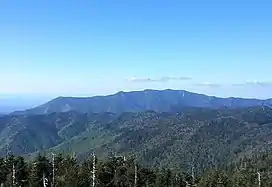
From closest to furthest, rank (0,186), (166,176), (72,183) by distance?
(72,183) → (0,186) → (166,176)

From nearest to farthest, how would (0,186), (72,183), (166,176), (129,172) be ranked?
1. (72,183)
2. (0,186)
3. (129,172)
4. (166,176)

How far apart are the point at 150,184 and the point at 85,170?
14.9 meters

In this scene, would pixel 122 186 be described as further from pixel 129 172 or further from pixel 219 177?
A: pixel 219 177

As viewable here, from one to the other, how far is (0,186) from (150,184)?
29.3 meters

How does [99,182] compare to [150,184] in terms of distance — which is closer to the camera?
[99,182]

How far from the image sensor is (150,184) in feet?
282

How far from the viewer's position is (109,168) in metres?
83.9

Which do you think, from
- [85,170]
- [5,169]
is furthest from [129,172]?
[5,169]

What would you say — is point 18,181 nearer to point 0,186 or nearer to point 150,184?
point 0,186

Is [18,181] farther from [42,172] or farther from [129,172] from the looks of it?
[129,172]

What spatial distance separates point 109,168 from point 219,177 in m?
22.0

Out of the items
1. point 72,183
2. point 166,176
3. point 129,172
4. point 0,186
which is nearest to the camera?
point 72,183

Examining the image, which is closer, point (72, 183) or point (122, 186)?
point (72, 183)

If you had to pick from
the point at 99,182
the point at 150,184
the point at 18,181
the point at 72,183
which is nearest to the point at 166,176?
the point at 150,184
